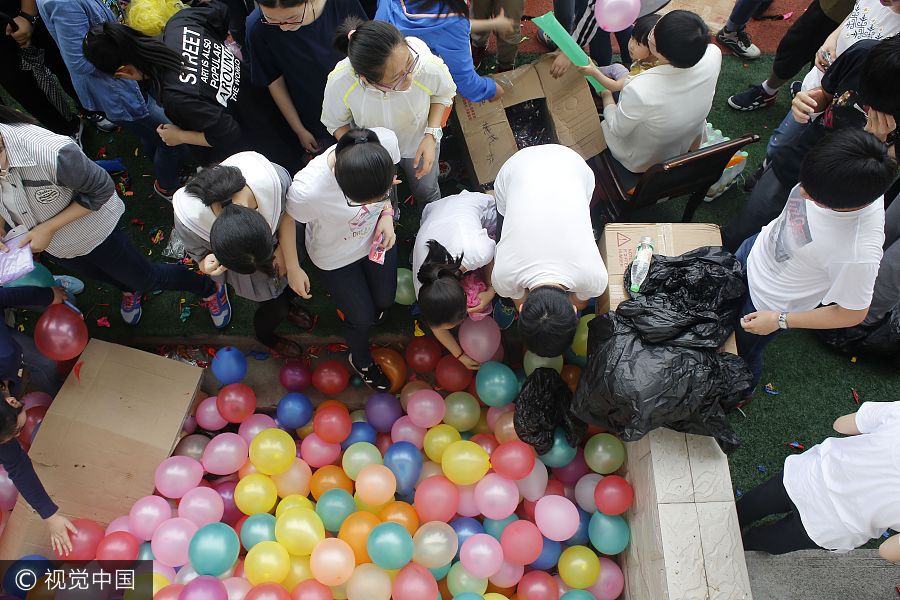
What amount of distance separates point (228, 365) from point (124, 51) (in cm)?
132

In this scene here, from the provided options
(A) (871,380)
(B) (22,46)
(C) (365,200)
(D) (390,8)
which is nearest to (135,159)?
(B) (22,46)

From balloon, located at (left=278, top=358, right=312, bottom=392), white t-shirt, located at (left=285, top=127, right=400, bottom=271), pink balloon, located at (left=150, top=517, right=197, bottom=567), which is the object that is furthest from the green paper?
pink balloon, located at (left=150, top=517, right=197, bottom=567)

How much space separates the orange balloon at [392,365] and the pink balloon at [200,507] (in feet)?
2.90

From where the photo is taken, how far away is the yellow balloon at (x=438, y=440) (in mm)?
2549

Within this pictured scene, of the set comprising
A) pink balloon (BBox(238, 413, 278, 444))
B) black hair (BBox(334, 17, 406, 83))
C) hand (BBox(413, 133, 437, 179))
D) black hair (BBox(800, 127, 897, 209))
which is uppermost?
black hair (BBox(334, 17, 406, 83))

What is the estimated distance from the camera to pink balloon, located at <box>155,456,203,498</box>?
2473 millimetres

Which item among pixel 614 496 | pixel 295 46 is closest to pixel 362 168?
pixel 295 46

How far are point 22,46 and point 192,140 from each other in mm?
1339

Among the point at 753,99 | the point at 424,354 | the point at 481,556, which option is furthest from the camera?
the point at 753,99

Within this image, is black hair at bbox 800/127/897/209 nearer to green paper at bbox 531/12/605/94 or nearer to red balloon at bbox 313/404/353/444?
green paper at bbox 531/12/605/94

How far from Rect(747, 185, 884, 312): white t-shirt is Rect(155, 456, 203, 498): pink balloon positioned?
2.35 meters

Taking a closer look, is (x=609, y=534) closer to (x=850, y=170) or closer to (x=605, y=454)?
(x=605, y=454)

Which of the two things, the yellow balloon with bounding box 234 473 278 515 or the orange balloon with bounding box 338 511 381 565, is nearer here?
the orange balloon with bounding box 338 511 381 565

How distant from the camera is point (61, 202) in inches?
85.3
